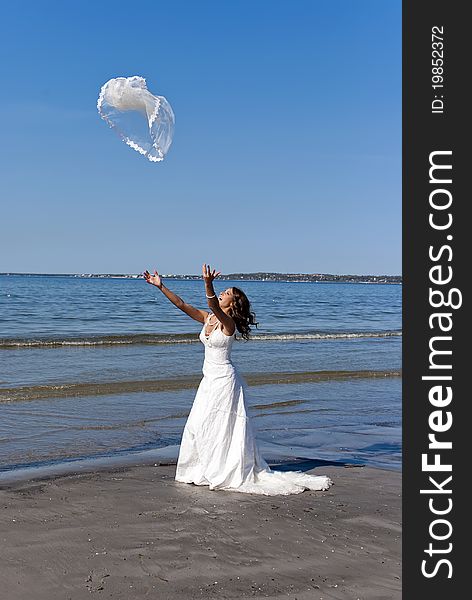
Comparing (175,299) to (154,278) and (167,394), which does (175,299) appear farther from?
(167,394)

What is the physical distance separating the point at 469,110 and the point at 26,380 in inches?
516

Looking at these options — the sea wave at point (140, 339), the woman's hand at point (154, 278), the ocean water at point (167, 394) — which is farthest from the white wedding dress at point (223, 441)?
the sea wave at point (140, 339)

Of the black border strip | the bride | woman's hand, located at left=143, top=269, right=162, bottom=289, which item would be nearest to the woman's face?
the bride

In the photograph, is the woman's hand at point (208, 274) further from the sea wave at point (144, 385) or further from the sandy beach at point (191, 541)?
the sea wave at point (144, 385)

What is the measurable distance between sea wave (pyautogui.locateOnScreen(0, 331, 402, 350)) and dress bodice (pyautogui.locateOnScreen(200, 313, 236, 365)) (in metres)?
17.4

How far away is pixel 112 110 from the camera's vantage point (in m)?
8.09

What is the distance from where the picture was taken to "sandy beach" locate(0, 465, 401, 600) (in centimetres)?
505

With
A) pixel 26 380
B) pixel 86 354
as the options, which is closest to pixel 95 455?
pixel 26 380

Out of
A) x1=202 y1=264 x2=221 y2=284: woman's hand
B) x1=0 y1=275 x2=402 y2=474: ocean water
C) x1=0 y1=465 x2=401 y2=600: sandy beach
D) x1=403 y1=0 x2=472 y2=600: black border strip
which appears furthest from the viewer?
x1=0 y1=275 x2=402 y2=474: ocean water

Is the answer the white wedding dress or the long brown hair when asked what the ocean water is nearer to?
the white wedding dress

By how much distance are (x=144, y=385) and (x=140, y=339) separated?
37.6ft

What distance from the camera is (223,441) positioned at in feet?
25.7

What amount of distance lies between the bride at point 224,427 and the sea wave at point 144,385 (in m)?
7.12

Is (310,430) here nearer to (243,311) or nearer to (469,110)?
(243,311)
